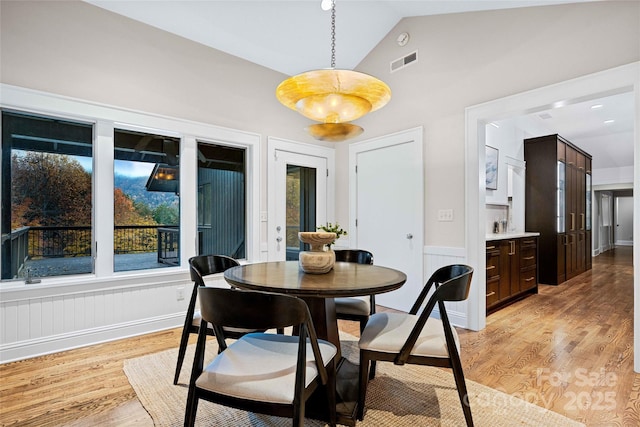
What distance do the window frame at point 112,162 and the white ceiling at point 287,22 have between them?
3.00 ft

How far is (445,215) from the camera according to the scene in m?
3.48

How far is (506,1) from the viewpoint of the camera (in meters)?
2.85

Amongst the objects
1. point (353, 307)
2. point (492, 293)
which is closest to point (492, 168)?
point (492, 293)

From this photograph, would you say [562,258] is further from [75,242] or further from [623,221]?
[623,221]

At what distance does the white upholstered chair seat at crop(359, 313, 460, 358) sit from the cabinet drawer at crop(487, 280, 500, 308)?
2.08 metres

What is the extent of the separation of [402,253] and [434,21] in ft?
8.56

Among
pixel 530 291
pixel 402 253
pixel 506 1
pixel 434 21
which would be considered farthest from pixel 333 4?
pixel 530 291

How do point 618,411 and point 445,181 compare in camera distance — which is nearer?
point 618,411

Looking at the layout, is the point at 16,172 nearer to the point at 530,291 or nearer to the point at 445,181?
the point at 445,181

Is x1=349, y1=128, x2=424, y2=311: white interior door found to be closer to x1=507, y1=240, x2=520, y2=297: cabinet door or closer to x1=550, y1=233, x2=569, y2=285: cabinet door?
x1=507, y1=240, x2=520, y2=297: cabinet door

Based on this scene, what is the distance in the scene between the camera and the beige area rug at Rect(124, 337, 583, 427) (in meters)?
1.77

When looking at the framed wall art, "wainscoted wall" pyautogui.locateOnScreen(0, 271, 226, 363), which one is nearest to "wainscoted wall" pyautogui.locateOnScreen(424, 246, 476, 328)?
the framed wall art

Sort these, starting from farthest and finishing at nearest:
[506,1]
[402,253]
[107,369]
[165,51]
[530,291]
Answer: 1. [530,291]
2. [402,253]
3. [165,51]
4. [506,1]
5. [107,369]

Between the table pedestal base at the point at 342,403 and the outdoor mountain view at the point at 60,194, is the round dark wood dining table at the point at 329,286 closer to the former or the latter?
the table pedestal base at the point at 342,403
